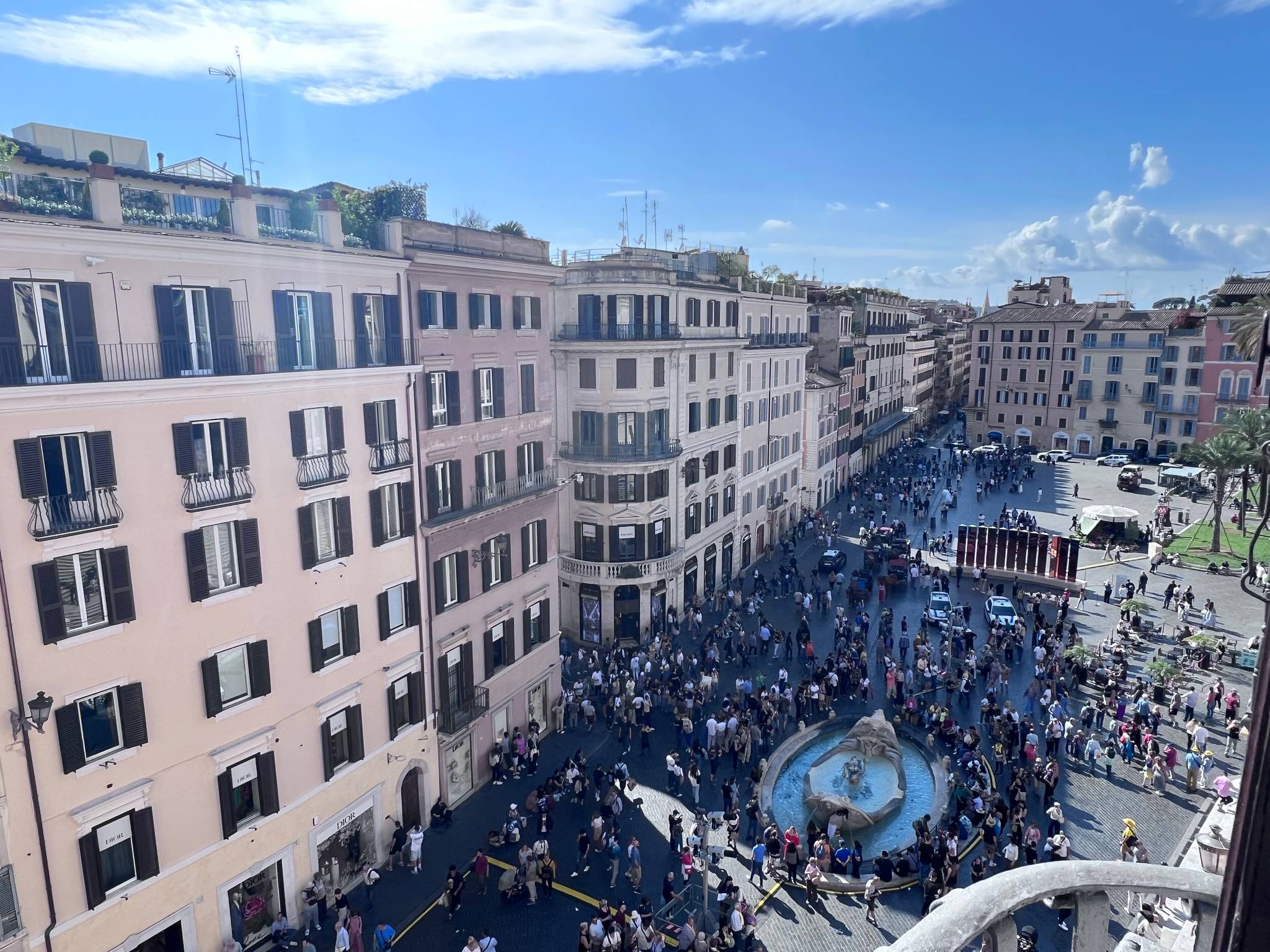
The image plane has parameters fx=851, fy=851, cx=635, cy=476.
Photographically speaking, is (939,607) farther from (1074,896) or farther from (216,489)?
(1074,896)

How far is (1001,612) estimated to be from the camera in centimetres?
4516

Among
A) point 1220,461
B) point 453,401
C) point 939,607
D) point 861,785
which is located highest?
point 453,401

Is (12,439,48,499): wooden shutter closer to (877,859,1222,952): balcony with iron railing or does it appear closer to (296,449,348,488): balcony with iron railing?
(296,449,348,488): balcony with iron railing

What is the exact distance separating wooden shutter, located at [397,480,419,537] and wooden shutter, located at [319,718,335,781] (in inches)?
240

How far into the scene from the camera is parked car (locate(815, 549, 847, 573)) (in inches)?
2119

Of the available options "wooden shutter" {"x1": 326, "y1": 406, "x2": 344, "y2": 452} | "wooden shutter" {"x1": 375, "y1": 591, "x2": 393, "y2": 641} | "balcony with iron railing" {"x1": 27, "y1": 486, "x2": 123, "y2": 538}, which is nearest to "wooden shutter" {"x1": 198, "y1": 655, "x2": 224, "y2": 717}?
"balcony with iron railing" {"x1": 27, "y1": 486, "x2": 123, "y2": 538}

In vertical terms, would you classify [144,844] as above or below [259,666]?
below

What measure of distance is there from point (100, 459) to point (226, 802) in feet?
30.5

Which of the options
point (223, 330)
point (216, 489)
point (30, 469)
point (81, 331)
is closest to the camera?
point (30, 469)

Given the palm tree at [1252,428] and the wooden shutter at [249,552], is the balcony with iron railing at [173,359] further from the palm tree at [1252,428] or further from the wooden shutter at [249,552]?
the palm tree at [1252,428]

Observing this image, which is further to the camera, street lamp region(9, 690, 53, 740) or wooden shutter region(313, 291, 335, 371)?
wooden shutter region(313, 291, 335, 371)

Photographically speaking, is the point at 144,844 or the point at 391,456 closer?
the point at 144,844

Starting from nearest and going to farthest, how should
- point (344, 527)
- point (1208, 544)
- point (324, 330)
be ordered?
point (324, 330) < point (344, 527) < point (1208, 544)

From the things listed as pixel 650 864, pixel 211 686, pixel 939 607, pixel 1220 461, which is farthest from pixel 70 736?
pixel 1220 461
